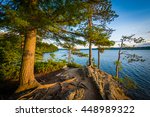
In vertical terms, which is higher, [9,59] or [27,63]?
[9,59]

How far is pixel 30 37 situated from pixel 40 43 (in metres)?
3.40

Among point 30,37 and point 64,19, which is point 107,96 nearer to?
point 64,19

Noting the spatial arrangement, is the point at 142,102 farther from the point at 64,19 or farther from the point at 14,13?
the point at 14,13

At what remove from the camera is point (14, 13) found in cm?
455

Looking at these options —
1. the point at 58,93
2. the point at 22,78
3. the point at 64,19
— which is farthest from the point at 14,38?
the point at 58,93

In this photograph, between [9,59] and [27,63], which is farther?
[9,59]

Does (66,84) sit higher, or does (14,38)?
(14,38)

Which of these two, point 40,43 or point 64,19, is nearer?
point 64,19

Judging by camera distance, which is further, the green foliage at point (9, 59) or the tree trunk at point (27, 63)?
the green foliage at point (9, 59)

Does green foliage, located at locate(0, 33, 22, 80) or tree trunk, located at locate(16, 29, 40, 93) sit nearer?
tree trunk, located at locate(16, 29, 40, 93)

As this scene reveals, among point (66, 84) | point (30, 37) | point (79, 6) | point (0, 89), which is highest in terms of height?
point (79, 6)

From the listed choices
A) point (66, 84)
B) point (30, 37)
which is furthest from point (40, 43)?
point (66, 84)

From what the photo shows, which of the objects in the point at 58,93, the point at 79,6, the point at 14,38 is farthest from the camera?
the point at 14,38

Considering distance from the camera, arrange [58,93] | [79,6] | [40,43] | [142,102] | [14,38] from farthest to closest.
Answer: [40,43] < [14,38] < [58,93] < [79,6] < [142,102]
